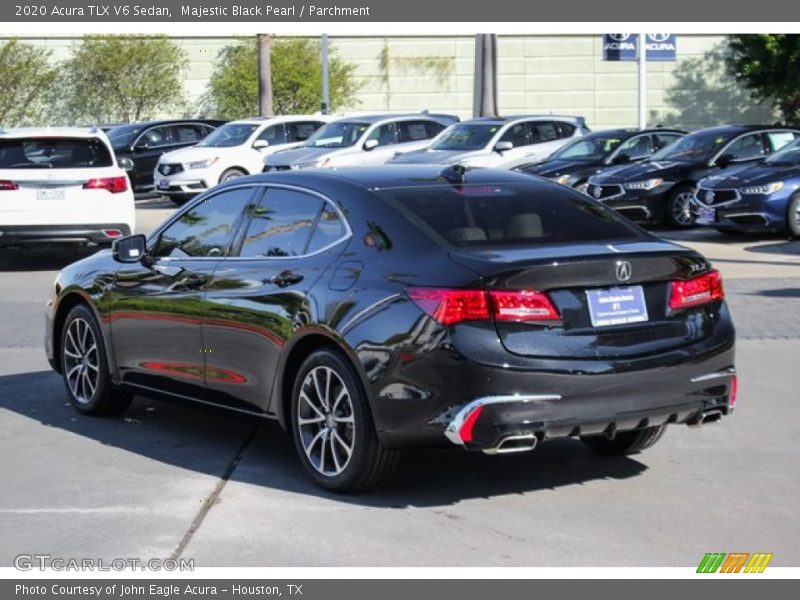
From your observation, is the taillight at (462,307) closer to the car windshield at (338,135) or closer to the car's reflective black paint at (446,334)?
the car's reflective black paint at (446,334)

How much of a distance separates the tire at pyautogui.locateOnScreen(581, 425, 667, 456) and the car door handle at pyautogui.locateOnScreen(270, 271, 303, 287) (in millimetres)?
1844

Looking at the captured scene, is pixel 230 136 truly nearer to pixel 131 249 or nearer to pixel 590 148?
pixel 590 148

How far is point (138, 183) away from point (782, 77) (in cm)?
2029

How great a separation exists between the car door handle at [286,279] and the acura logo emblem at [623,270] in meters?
1.55

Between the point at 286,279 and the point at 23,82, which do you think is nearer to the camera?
the point at 286,279

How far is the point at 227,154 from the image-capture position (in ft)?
91.5

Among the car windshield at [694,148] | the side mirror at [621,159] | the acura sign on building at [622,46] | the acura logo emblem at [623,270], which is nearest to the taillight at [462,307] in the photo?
the acura logo emblem at [623,270]

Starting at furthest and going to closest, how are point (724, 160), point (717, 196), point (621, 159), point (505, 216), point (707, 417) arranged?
point (621, 159) → point (724, 160) → point (717, 196) → point (505, 216) → point (707, 417)

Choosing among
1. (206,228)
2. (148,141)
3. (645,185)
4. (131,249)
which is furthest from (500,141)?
(206,228)

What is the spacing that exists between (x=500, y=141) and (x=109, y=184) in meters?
9.64

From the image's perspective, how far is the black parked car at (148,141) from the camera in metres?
31.1

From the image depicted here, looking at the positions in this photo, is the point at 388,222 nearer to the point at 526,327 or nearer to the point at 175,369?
the point at 526,327

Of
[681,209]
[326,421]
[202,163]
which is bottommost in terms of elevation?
[681,209]

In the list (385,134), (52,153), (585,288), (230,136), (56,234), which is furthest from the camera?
(230,136)
